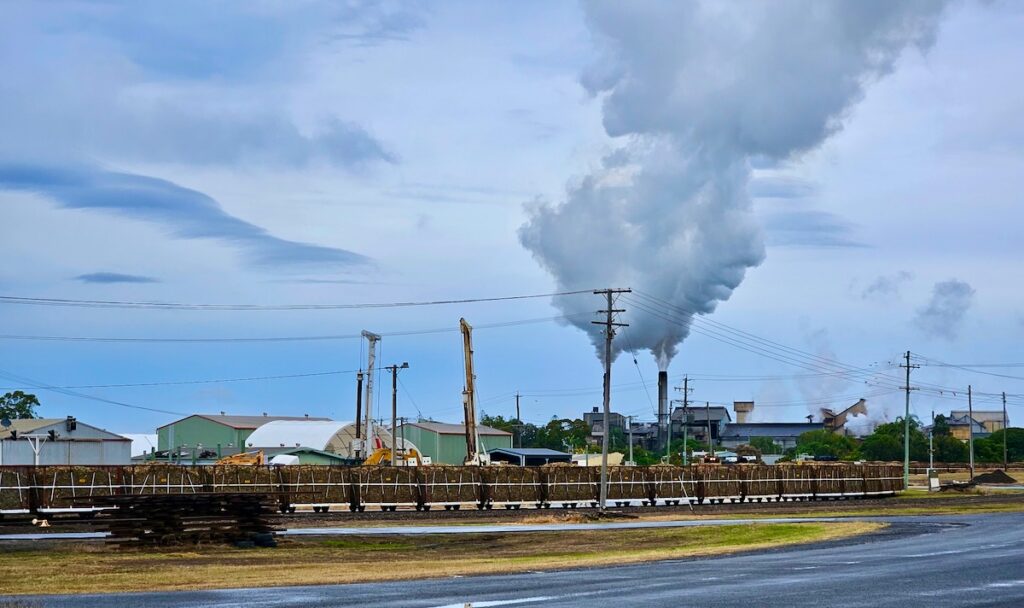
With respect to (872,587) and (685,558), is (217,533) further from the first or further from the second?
(872,587)

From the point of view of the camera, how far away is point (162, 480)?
61125 millimetres

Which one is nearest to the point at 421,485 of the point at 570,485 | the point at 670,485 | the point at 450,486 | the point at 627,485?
the point at 450,486

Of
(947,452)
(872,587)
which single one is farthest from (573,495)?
(947,452)

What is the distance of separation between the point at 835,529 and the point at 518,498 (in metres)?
28.6

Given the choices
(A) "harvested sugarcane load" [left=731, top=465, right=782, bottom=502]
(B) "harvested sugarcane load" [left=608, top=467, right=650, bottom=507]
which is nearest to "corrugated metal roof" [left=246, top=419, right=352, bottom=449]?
(A) "harvested sugarcane load" [left=731, top=465, right=782, bottom=502]

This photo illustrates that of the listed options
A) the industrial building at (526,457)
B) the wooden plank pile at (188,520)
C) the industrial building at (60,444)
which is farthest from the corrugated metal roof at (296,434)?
the wooden plank pile at (188,520)

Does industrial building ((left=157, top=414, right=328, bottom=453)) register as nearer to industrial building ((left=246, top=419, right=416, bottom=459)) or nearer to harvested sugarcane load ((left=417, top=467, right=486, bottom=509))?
industrial building ((left=246, top=419, right=416, bottom=459))

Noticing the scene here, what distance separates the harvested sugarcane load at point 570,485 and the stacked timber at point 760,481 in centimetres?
1371

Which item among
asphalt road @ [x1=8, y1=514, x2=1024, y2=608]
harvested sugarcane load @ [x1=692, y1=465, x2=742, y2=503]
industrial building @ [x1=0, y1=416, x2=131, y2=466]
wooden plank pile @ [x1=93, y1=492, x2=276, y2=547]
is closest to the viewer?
asphalt road @ [x1=8, y1=514, x2=1024, y2=608]

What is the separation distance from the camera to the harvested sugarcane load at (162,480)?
198 feet

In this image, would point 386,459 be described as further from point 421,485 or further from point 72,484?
point 72,484

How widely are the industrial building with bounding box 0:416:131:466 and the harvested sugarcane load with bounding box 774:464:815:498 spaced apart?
164ft

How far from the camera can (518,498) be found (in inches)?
2827

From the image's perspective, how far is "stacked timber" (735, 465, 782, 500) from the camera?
3354 inches
